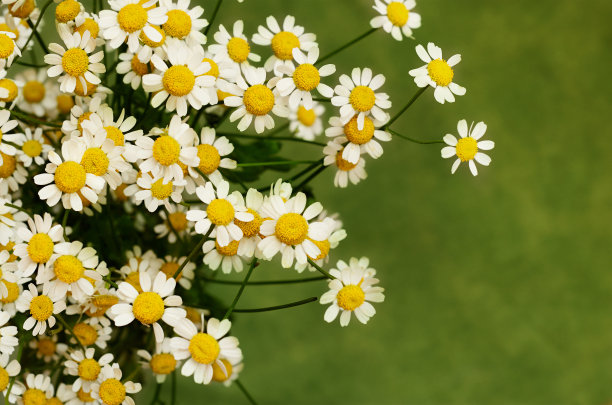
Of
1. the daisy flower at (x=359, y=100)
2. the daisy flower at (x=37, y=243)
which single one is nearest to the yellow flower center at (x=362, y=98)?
the daisy flower at (x=359, y=100)

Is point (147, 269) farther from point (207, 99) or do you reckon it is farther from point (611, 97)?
point (611, 97)

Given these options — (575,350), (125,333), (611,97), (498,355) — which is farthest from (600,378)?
(125,333)

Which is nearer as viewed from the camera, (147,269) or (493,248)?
(147,269)

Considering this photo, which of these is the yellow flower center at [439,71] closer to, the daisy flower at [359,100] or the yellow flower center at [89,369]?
the daisy flower at [359,100]

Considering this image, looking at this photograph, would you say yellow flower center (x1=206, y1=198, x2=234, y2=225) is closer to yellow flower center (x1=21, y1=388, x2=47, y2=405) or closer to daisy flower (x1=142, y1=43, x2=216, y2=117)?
daisy flower (x1=142, y1=43, x2=216, y2=117)

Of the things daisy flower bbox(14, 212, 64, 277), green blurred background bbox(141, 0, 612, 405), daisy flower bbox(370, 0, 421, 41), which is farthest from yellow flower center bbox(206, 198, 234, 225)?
green blurred background bbox(141, 0, 612, 405)

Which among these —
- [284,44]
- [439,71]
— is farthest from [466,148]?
[284,44]

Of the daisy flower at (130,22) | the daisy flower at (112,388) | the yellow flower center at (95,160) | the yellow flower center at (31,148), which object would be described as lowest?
the daisy flower at (112,388)
